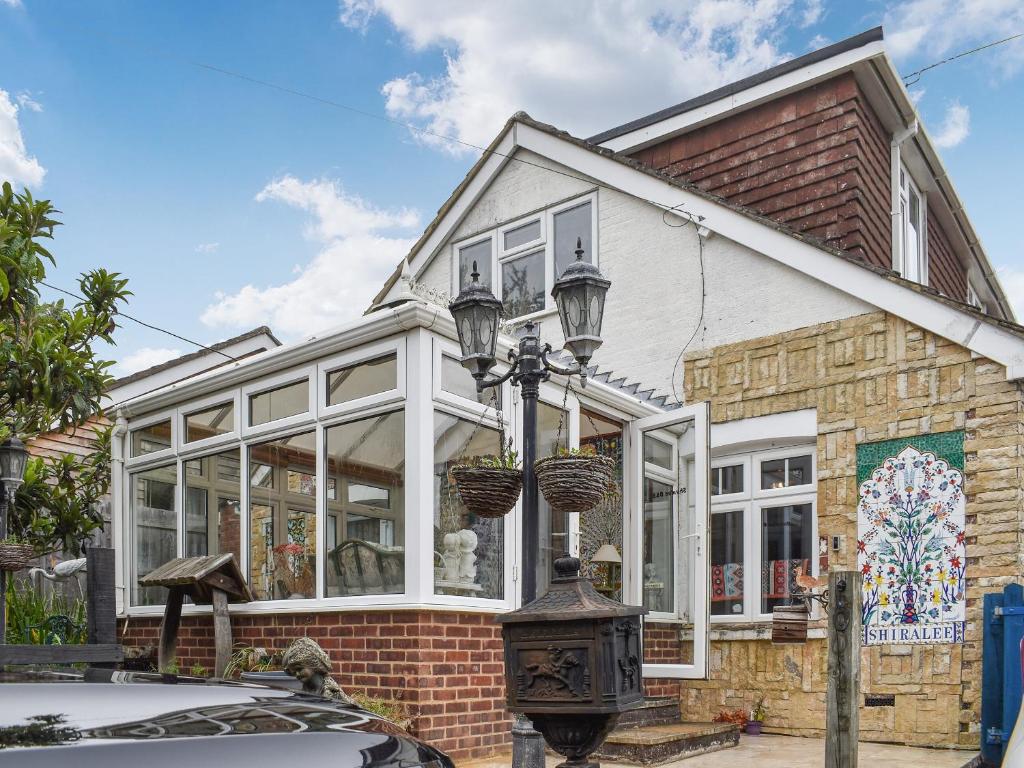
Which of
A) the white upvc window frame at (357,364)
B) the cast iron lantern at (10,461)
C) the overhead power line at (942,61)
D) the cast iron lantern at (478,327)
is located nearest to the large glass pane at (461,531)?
the white upvc window frame at (357,364)

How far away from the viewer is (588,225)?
35.6 feet

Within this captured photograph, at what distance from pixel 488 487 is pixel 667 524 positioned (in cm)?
393

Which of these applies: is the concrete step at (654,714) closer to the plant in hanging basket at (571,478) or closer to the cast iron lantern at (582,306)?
the plant in hanging basket at (571,478)

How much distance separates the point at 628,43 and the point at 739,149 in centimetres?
172

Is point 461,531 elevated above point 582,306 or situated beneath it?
situated beneath

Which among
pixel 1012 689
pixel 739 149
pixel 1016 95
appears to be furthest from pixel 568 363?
pixel 1016 95

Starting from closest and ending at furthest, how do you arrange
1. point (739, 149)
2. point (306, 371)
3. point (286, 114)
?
point (306, 371), point (286, 114), point (739, 149)

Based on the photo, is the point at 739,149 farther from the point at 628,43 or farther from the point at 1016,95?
the point at 1016,95

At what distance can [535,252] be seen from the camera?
1112cm

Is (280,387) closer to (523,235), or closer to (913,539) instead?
(523,235)

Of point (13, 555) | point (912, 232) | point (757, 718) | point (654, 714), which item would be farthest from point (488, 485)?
point (912, 232)

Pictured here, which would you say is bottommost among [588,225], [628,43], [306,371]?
[306,371]

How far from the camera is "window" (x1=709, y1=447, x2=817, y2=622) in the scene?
8625mm

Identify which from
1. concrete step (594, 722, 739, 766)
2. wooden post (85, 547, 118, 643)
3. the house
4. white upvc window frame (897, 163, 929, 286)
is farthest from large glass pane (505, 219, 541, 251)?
wooden post (85, 547, 118, 643)
